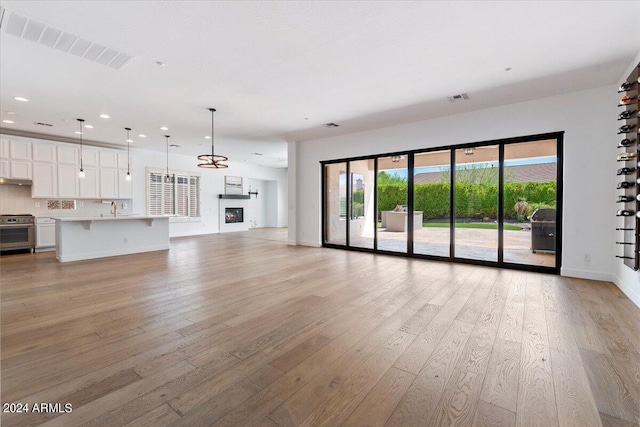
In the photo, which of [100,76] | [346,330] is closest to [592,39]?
[346,330]

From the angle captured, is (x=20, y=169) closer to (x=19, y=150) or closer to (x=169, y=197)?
(x=19, y=150)

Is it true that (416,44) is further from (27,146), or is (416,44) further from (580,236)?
(27,146)

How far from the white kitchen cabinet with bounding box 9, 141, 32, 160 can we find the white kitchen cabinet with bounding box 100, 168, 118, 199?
155 cm

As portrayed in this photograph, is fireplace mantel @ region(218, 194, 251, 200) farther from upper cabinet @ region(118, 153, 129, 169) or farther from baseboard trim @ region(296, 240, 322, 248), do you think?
baseboard trim @ region(296, 240, 322, 248)

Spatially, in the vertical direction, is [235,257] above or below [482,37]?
below

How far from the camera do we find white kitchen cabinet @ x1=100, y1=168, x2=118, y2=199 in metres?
8.34

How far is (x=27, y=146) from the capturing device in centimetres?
702

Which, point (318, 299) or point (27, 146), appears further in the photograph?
point (27, 146)

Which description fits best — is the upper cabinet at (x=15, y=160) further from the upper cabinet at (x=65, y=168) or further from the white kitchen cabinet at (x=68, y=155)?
the white kitchen cabinet at (x=68, y=155)

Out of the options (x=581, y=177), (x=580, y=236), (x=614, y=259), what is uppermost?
(x=581, y=177)

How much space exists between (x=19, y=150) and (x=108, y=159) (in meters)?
1.85

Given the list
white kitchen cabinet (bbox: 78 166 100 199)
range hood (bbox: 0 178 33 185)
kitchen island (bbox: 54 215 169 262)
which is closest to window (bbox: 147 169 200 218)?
white kitchen cabinet (bbox: 78 166 100 199)

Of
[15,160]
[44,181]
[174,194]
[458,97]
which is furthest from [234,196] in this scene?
[458,97]

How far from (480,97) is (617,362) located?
4.13 m
